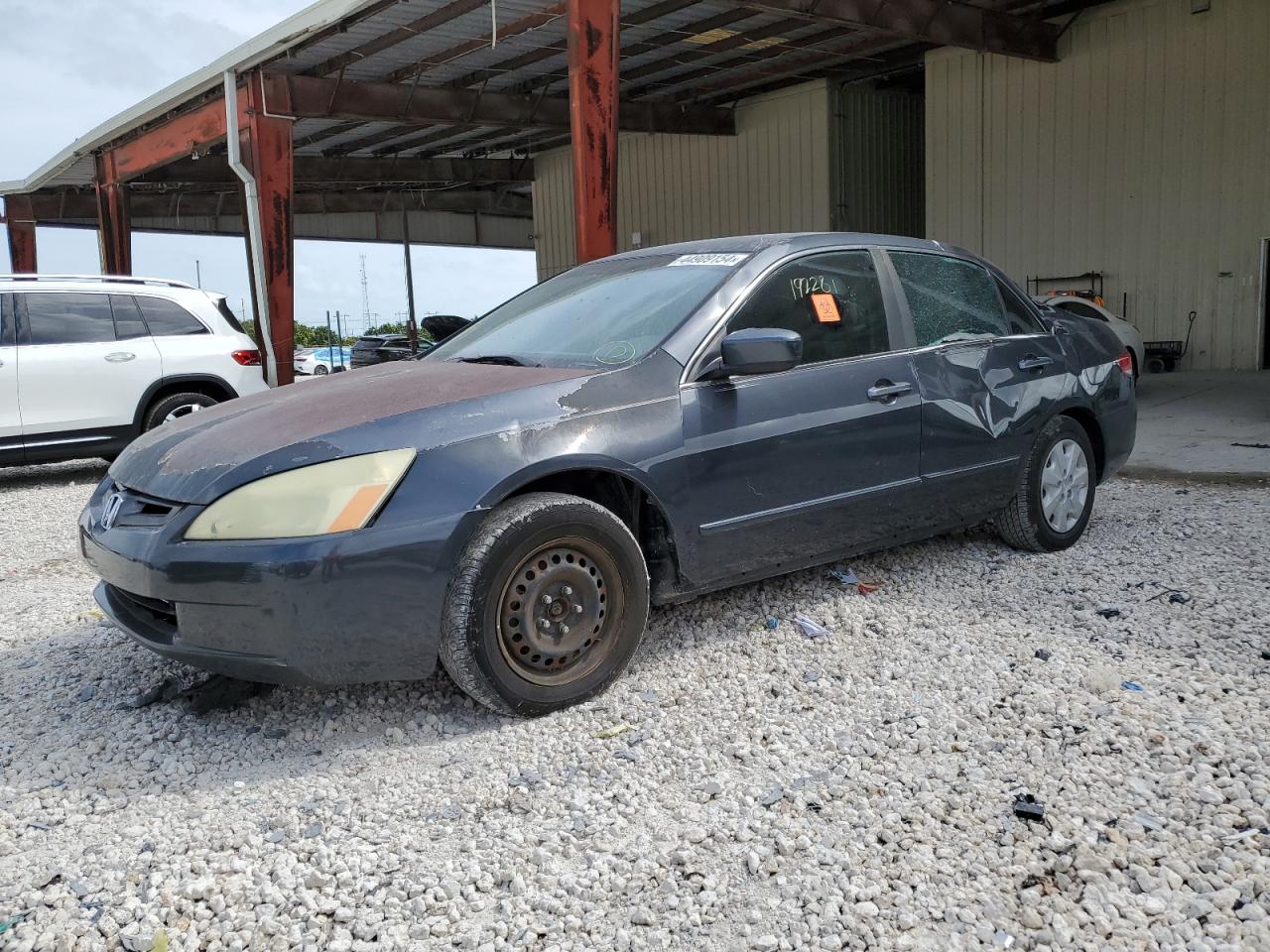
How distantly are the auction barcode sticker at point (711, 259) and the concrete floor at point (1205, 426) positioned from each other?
4921 millimetres

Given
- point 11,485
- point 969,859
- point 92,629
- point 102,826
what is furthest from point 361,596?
point 11,485

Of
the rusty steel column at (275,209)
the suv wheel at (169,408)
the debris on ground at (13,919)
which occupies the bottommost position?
the debris on ground at (13,919)

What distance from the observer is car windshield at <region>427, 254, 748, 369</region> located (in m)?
3.79

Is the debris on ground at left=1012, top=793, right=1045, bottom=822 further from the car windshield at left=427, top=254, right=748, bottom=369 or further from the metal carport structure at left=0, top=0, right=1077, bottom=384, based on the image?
the metal carport structure at left=0, top=0, right=1077, bottom=384

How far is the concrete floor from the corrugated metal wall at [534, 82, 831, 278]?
805 centimetres

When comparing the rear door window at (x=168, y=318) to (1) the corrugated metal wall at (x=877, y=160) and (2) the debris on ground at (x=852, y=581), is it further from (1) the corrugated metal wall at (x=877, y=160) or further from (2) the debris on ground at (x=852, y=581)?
(1) the corrugated metal wall at (x=877, y=160)

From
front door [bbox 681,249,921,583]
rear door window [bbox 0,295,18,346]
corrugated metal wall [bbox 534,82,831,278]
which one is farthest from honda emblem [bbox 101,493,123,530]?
corrugated metal wall [bbox 534,82,831,278]

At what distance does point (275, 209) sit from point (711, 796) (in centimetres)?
1266

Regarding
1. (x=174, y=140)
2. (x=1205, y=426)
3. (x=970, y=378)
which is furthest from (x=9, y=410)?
(x=1205, y=426)

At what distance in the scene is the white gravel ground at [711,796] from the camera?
7.41 ft

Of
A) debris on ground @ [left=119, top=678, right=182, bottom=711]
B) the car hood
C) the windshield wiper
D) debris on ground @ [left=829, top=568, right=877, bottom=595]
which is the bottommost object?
debris on ground @ [left=119, top=678, right=182, bottom=711]

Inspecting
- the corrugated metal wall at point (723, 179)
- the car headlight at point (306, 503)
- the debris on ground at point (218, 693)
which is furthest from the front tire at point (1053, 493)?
the corrugated metal wall at point (723, 179)

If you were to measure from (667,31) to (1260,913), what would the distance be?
15148 mm

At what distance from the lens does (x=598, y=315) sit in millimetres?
4070
